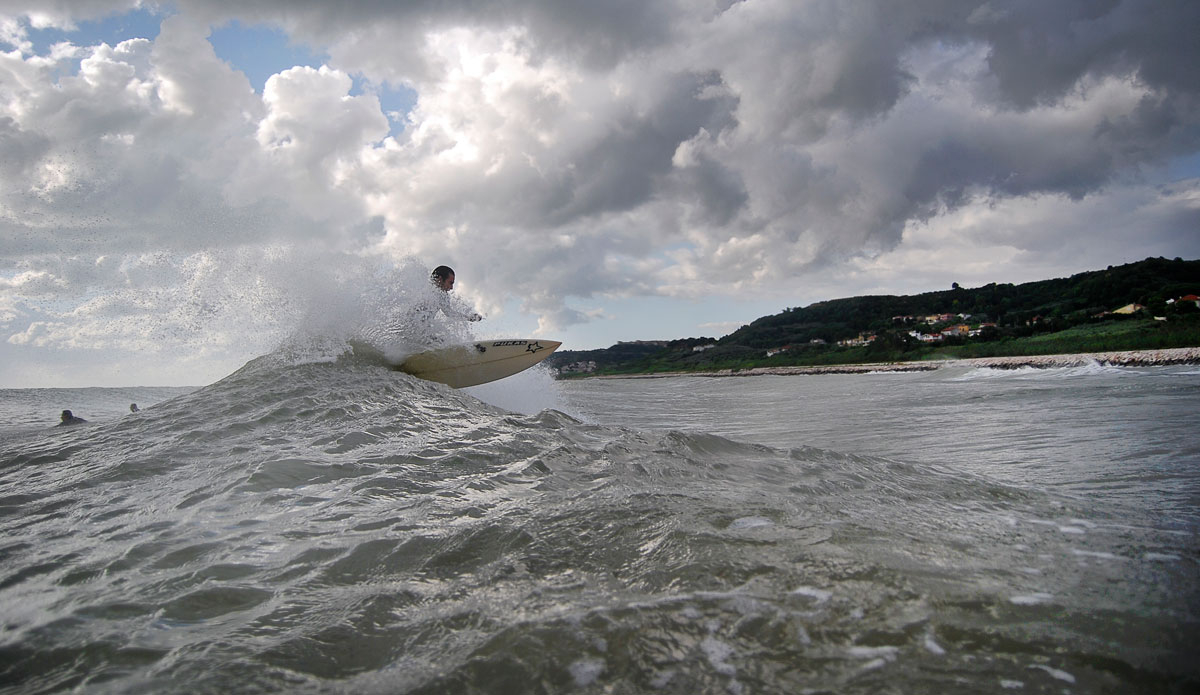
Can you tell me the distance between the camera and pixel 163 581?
2143mm

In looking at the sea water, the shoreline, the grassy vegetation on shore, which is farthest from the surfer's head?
the grassy vegetation on shore

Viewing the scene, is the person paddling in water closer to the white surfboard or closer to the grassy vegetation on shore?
the white surfboard

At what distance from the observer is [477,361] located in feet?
34.1

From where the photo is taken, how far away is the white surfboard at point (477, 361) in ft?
32.2

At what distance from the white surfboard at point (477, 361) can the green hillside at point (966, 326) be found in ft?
137

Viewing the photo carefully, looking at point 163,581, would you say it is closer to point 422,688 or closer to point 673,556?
point 422,688

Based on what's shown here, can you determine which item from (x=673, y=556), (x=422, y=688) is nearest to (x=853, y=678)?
(x=673, y=556)

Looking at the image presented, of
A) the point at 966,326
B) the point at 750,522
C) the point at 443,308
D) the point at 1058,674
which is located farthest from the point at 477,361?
the point at 966,326

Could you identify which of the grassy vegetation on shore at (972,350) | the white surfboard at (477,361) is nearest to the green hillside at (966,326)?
the grassy vegetation on shore at (972,350)

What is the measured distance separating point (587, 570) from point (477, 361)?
8.53m

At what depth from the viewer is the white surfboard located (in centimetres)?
983

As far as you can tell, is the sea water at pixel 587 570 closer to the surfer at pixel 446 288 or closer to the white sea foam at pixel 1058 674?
the white sea foam at pixel 1058 674

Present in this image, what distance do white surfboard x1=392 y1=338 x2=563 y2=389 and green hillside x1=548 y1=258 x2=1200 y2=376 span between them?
4169 centimetres

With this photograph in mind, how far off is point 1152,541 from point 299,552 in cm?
373
